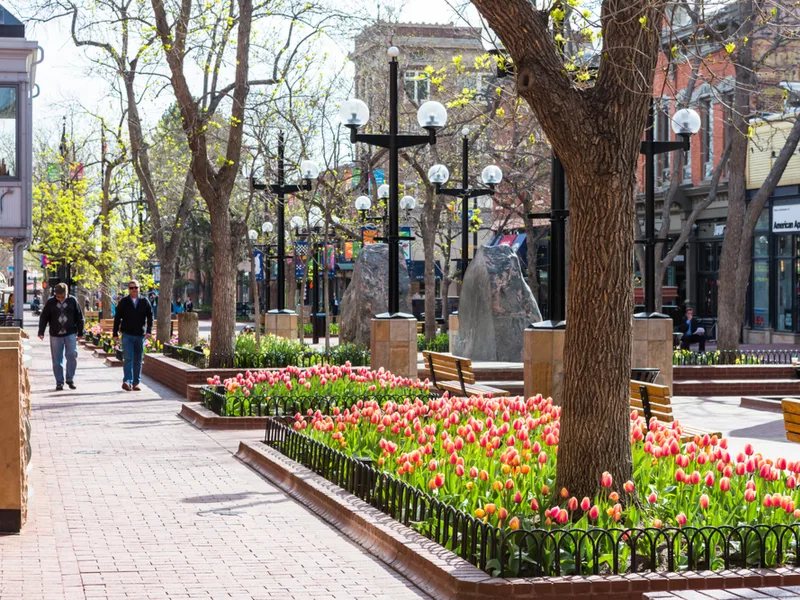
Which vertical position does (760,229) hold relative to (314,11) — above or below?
below

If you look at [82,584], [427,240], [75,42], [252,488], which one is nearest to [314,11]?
[75,42]

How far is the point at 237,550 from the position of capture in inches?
331

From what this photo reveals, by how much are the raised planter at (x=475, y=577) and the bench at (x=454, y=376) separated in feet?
26.8

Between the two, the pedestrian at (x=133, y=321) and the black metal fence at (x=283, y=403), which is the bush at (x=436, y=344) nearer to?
the pedestrian at (x=133, y=321)

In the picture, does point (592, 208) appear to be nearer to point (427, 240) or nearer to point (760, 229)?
point (427, 240)

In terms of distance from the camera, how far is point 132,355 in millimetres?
21719

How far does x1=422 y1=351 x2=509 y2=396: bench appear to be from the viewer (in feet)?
57.7

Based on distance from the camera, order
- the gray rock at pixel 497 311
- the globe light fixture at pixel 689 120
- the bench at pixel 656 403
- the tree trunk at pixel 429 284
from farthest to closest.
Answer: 1. the tree trunk at pixel 429 284
2. the gray rock at pixel 497 311
3. the globe light fixture at pixel 689 120
4. the bench at pixel 656 403

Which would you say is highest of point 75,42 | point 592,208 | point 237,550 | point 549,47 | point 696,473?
point 75,42

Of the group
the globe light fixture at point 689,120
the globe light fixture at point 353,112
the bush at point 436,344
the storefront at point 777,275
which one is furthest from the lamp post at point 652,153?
the storefront at point 777,275

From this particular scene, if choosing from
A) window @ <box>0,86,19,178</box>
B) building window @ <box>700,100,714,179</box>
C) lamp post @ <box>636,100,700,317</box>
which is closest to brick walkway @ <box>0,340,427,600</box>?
lamp post @ <box>636,100,700,317</box>

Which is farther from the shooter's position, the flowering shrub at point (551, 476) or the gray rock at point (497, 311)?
the gray rock at point (497, 311)

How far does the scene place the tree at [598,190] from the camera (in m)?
8.05

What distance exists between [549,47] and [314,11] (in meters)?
15.3
